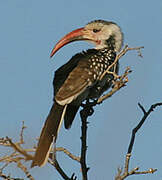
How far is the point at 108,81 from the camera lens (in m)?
4.63

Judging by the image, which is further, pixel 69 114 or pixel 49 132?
pixel 69 114

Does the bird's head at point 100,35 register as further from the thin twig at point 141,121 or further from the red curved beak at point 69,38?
the thin twig at point 141,121

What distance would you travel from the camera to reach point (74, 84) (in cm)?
421

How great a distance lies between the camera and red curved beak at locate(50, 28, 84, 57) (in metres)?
5.39

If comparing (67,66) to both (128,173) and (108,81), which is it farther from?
(128,173)

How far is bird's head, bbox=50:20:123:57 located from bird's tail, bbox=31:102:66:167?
5.21 ft

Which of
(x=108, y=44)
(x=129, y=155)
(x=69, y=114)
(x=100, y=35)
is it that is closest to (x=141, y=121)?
(x=129, y=155)

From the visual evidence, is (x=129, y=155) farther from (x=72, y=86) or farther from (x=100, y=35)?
(x=100, y=35)

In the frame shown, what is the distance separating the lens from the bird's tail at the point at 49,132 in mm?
3545

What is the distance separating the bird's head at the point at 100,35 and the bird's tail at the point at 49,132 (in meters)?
1.59

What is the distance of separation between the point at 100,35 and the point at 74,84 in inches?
64.5

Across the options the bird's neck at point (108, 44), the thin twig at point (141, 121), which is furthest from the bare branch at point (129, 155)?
the bird's neck at point (108, 44)

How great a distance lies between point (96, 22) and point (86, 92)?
5.67 ft

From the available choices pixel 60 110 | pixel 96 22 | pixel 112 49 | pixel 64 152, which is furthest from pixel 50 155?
pixel 96 22
